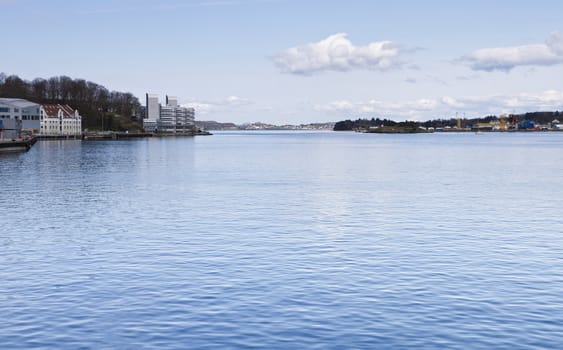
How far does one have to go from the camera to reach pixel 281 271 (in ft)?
90.1

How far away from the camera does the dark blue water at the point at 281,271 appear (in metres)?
19.2

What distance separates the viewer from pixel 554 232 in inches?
1481

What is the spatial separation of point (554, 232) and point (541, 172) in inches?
2167

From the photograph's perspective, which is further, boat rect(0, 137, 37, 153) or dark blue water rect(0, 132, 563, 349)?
boat rect(0, 137, 37, 153)

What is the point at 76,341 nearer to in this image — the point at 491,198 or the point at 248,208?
the point at 248,208

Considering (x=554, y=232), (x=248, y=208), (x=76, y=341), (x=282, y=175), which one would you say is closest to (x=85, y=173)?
(x=282, y=175)

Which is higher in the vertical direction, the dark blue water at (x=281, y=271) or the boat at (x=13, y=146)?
the boat at (x=13, y=146)

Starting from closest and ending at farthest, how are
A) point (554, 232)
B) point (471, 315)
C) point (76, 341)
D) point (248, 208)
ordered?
point (76, 341)
point (471, 315)
point (554, 232)
point (248, 208)

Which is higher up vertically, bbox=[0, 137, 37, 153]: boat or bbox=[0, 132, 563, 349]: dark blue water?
bbox=[0, 137, 37, 153]: boat

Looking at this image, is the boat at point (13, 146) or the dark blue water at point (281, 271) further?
the boat at point (13, 146)

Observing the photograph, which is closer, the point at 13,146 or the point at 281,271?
the point at 281,271

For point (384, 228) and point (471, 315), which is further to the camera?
point (384, 228)

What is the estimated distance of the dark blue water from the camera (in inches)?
754

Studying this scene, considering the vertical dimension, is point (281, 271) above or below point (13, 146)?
below
